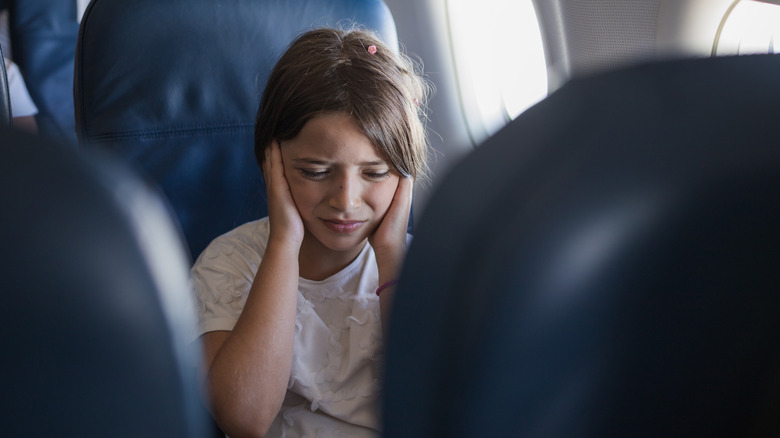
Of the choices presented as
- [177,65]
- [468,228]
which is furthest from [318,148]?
[468,228]

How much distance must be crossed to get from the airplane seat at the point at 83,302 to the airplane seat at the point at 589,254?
161 millimetres

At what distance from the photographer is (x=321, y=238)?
3.96 ft

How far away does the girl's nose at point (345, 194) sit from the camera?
1129 mm

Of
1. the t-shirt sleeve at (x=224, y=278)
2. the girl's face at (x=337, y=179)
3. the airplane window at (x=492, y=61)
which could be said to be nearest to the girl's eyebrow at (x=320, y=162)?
the girl's face at (x=337, y=179)

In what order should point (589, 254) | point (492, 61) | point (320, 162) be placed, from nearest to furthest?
point (589, 254)
point (320, 162)
point (492, 61)

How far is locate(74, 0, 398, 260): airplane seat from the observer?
51.1 inches

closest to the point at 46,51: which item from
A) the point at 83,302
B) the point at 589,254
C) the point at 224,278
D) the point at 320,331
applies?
the point at 224,278

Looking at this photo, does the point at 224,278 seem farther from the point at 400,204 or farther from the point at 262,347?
the point at 400,204

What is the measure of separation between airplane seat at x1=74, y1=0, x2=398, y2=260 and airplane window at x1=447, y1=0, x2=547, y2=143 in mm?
905

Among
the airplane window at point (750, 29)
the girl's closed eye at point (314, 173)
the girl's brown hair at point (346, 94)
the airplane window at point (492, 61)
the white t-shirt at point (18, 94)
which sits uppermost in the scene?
the airplane window at point (750, 29)

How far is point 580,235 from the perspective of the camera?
450 millimetres

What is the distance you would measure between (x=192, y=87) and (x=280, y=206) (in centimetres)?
35

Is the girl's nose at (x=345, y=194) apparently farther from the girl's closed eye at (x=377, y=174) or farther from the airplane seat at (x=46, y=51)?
the airplane seat at (x=46, y=51)

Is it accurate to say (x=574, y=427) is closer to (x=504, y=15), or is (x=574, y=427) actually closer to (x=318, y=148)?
(x=318, y=148)
